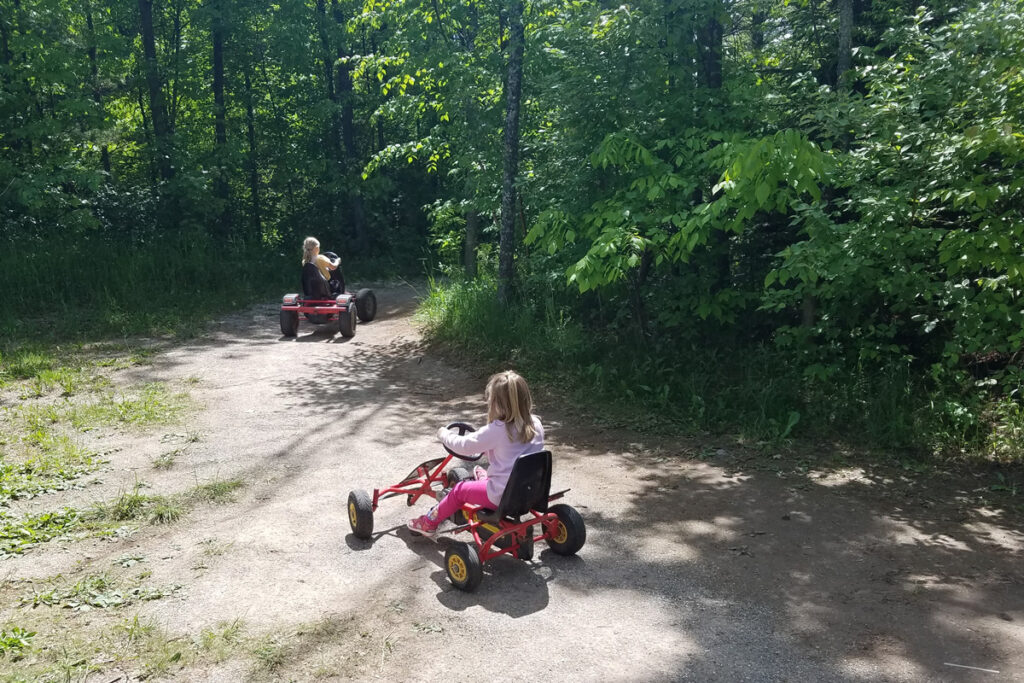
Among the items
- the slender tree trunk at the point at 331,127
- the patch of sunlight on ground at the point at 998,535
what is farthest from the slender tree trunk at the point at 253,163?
the patch of sunlight on ground at the point at 998,535

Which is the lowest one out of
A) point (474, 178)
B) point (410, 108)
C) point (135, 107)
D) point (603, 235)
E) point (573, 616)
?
point (573, 616)

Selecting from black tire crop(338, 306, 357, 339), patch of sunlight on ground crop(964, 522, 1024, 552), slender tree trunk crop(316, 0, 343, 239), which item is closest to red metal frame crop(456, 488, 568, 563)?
patch of sunlight on ground crop(964, 522, 1024, 552)

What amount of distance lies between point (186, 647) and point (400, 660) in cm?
109

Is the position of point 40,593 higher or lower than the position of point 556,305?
lower

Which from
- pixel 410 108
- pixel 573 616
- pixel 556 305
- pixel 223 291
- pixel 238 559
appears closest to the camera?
pixel 573 616

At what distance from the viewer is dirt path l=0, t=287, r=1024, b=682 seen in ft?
12.6

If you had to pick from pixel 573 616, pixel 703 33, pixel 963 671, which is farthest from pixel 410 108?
pixel 963 671

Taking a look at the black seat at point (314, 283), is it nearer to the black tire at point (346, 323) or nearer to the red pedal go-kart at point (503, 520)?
the black tire at point (346, 323)

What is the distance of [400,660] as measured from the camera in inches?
151

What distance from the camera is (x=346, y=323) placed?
1266cm

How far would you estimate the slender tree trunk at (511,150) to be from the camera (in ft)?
A: 33.9

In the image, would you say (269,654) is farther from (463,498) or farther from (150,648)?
(463,498)

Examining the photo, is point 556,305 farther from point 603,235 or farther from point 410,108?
point 410,108

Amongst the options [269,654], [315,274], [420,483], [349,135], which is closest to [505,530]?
[420,483]
